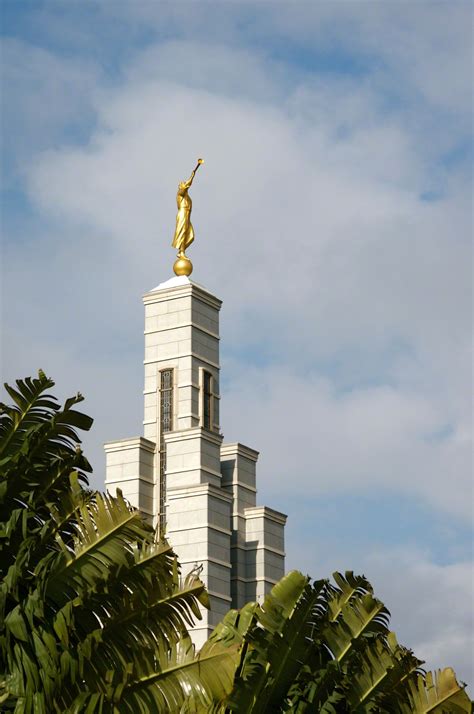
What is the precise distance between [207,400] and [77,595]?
35.8 m

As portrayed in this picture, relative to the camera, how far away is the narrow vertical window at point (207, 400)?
4819cm

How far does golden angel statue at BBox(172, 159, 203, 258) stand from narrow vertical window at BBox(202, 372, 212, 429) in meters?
5.18

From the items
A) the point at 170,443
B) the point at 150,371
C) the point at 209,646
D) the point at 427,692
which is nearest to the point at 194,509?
the point at 170,443

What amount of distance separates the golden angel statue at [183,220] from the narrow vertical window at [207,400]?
17.0 ft

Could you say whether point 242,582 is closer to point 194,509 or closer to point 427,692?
point 194,509

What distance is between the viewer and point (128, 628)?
1312 centimetres

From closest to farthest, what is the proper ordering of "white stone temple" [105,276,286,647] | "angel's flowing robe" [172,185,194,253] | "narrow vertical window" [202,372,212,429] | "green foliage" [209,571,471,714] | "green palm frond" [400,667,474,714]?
"green foliage" [209,571,471,714], "green palm frond" [400,667,474,714], "white stone temple" [105,276,286,647], "narrow vertical window" [202,372,212,429], "angel's flowing robe" [172,185,194,253]

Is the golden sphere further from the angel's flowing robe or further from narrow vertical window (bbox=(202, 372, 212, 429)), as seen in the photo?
narrow vertical window (bbox=(202, 372, 212, 429))

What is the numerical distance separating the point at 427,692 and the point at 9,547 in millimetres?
6743

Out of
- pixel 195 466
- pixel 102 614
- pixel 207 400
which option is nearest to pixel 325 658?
pixel 102 614

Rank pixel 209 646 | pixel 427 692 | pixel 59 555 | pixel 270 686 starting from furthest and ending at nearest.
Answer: pixel 427 692 < pixel 270 686 < pixel 209 646 < pixel 59 555

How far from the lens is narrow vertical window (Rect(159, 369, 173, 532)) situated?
47156 mm

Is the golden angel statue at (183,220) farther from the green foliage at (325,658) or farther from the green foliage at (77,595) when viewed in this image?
the green foliage at (77,595)

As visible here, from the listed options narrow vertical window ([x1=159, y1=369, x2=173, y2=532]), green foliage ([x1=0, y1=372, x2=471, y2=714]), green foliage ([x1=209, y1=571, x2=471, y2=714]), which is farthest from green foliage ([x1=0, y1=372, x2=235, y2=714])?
narrow vertical window ([x1=159, y1=369, x2=173, y2=532])
